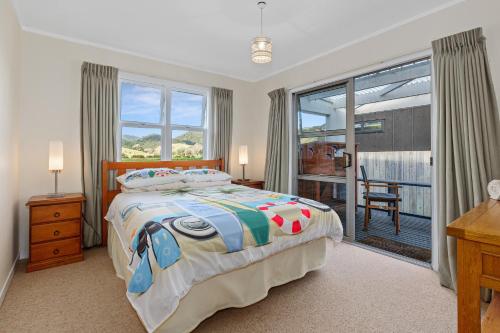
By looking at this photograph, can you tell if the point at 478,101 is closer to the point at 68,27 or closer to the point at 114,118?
the point at 114,118

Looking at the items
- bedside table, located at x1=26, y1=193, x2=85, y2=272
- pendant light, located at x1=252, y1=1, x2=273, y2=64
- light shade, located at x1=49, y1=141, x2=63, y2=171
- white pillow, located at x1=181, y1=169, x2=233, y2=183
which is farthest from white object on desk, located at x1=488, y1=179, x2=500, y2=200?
light shade, located at x1=49, y1=141, x2=63, y2=171

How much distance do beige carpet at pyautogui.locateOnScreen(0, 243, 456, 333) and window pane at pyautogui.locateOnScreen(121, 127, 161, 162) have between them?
1.58 metres

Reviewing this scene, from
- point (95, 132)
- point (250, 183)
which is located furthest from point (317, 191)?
point (95, 132)

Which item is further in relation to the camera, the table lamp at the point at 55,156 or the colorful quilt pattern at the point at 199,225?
the table lamp at the point at 55,156

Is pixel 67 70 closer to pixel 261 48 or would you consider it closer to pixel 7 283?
pixel 7 283

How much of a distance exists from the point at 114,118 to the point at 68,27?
1.10 meters

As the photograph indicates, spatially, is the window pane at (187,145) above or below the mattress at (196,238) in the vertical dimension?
above

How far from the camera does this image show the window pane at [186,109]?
3945 mm

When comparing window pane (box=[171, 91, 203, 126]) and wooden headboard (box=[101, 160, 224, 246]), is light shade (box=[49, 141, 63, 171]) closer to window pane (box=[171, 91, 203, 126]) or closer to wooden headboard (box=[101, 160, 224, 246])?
wooden headboard (box=[101, 160, 224, 246])

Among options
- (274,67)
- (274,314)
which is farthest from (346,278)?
(274,67)

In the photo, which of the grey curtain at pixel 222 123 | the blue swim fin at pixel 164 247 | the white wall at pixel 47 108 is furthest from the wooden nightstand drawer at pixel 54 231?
the grey curtain at pixel 222 123

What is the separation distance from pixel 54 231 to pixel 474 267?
340 centimetres

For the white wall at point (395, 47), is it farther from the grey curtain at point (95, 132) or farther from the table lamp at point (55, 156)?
the table lamp at point (55, 156)

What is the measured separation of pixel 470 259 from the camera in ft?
3.51
